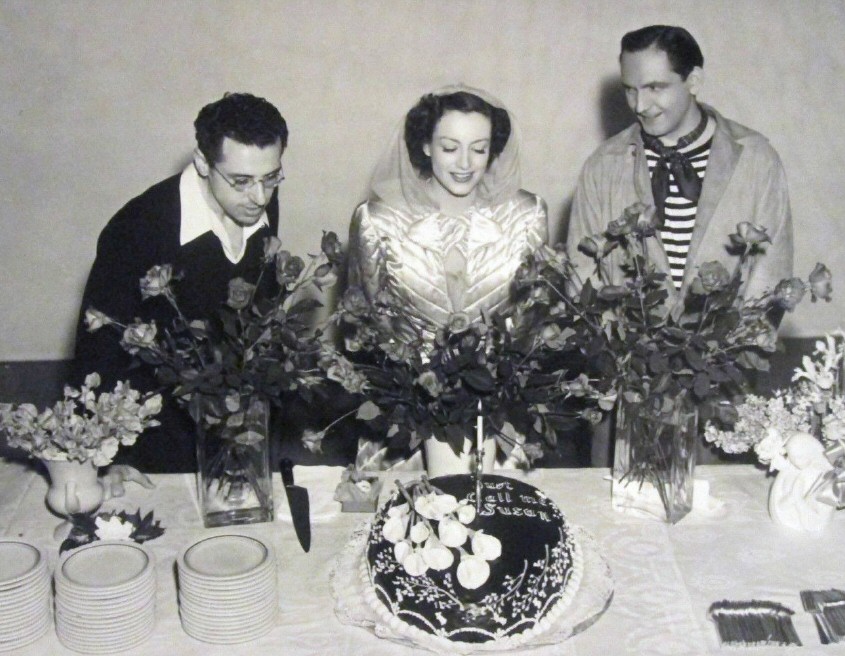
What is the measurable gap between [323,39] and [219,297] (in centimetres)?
205

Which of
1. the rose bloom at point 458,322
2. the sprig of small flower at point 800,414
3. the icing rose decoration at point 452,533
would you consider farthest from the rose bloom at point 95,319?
the sprig of small flower at point 800,414

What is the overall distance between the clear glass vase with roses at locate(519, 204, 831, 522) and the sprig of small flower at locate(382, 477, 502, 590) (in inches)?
15.0

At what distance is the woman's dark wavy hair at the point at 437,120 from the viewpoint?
94.4 inches

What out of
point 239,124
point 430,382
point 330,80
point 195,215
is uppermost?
point 330,80

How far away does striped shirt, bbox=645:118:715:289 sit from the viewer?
8.84 feet

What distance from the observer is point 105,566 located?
158 cm

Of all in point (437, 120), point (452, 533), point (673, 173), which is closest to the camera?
point (452, 533)

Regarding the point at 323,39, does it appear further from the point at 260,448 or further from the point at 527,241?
the point at 260,448

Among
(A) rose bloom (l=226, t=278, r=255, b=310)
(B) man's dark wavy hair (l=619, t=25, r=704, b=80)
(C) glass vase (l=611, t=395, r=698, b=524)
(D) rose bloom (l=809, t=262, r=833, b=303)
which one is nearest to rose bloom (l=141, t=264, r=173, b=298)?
(A) rose bloom (l=226, t=278, r=255, b=310)

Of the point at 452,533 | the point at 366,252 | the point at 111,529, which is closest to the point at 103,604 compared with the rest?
the point at 111,529

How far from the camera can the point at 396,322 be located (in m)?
2.00

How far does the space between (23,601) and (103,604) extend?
12 centimetres

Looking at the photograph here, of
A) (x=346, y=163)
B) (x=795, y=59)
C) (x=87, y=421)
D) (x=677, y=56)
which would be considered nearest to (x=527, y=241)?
(x=677, y=56)

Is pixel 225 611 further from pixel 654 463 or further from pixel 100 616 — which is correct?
pixel 654 463
